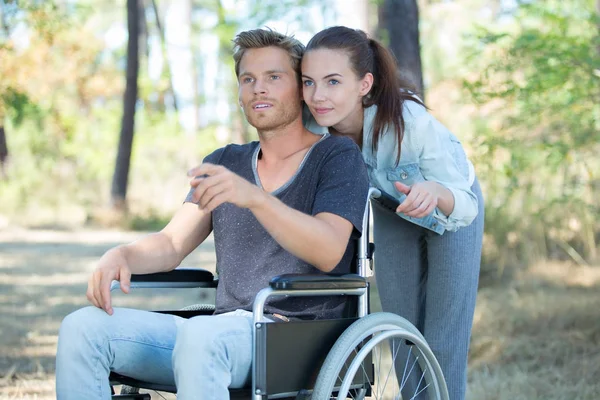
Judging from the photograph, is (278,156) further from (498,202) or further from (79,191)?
(79,191)

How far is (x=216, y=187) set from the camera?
2.12 meters

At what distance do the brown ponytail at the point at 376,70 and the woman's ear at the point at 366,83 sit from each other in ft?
0.04

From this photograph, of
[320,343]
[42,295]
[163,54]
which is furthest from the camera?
[163,54]

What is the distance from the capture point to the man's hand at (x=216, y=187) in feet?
6.93

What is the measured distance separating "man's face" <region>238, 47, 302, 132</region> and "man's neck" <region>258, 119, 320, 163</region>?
2cm

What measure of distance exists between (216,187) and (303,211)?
1.57 ft

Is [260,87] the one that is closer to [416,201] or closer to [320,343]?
[416,201]

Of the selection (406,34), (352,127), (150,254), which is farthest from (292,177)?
(406,34)

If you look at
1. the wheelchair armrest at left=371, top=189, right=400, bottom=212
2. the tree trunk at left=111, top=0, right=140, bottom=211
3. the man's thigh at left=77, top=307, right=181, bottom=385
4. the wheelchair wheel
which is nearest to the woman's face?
the wheelchair armrest at left=371, top=189, right=400, bottom=212

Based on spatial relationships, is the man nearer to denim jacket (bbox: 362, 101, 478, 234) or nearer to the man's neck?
the man's neck

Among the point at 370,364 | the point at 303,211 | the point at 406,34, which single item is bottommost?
the point at 370,364

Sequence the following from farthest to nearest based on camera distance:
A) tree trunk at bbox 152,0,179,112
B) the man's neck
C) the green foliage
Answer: tree trunk at bbox 152,0,179,112 → the green foliage → the man's neck

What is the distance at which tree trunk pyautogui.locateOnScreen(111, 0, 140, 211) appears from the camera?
1420cm

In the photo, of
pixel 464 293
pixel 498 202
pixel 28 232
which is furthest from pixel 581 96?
pixel 28 232
